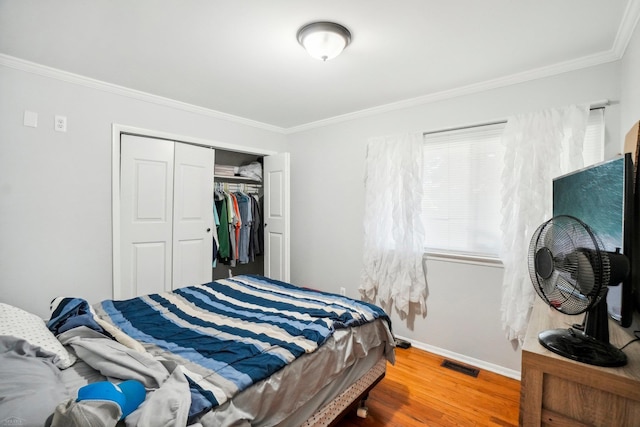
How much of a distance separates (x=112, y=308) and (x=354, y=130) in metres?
2.86

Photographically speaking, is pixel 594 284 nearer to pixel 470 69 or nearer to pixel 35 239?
pixel 470 69

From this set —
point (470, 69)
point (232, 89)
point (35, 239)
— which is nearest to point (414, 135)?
point (470, 69)

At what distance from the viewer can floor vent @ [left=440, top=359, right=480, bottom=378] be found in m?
2.49

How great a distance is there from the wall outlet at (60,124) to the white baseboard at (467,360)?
3.66 metres

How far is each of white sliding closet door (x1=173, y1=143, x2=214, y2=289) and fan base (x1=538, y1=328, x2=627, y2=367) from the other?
126 inches

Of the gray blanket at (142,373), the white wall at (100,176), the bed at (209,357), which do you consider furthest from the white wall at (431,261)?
the gray blanket at (142,373)

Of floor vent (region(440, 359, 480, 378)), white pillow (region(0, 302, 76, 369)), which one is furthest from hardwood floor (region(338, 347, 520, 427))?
white pillow (region(0, 302, 76, 369))

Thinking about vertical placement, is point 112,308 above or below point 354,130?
below

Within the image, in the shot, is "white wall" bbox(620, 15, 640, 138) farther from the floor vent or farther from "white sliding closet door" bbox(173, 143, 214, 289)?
"white sliding closet door" bbox(173, 143, 214, 289)

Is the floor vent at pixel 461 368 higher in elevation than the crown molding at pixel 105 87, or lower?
lower

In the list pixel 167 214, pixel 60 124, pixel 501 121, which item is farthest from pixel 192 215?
pixel 501 121

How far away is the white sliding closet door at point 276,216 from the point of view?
376cm

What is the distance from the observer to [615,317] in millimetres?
1143

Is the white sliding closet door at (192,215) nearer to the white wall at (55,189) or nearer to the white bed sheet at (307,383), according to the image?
the white wall at (55,189)
